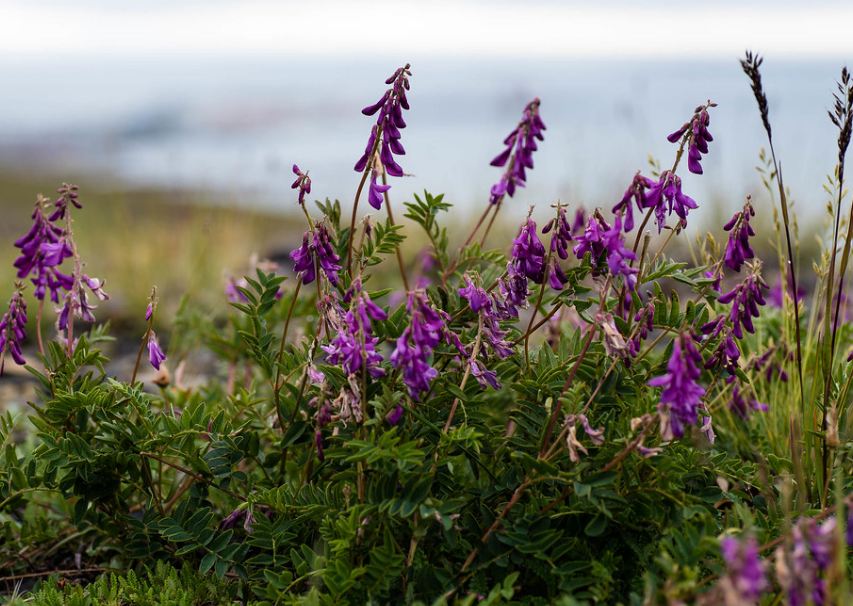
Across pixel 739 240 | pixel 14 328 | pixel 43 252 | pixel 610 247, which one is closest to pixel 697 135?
pixel 739 240

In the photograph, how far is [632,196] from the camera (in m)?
2.33

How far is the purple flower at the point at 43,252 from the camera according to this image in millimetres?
2750

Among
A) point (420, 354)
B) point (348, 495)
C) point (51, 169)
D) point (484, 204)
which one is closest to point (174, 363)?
point (348, 495)

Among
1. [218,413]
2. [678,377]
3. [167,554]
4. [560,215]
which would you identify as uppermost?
[560,215]

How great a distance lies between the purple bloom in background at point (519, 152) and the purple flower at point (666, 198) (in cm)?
35

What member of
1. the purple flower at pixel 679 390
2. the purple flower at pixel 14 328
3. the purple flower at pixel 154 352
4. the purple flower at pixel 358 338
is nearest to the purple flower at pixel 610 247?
the purple flower at pixel 679 390

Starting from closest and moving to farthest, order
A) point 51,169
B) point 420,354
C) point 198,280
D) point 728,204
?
point 420,354 < point 198,280 < point 728,204 < point 51,169

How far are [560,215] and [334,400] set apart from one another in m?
0.73

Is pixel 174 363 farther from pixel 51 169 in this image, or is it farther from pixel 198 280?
pixel 51 169

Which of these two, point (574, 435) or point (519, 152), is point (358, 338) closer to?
point (574, 435)

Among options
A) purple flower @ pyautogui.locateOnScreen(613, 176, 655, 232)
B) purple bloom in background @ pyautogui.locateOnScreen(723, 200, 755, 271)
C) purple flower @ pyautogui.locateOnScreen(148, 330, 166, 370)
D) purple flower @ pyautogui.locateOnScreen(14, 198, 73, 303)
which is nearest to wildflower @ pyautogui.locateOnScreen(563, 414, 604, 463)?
purple flower @ pyautogui.locateOnScreen(613, 176, 655, 232)

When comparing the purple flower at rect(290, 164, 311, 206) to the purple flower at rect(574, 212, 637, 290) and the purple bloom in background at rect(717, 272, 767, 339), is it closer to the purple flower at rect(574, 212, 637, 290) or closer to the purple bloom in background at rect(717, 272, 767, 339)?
the purple flower at rect(574, 212, 637, 290)

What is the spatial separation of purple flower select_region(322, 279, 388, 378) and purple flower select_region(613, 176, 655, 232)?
2.03 feet

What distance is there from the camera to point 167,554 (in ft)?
9.62
